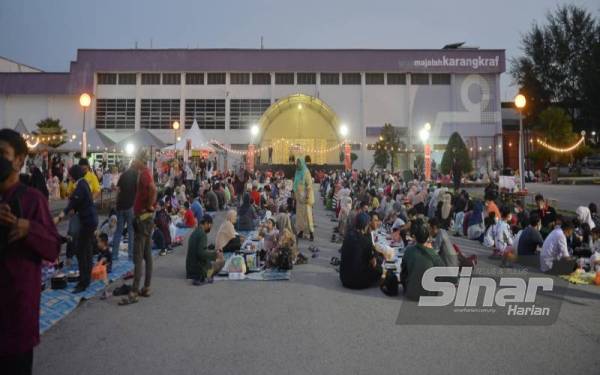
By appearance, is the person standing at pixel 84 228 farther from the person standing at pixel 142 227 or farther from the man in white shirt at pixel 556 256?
the man in white shirt at pixel 556 256

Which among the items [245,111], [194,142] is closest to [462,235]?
[194,142]

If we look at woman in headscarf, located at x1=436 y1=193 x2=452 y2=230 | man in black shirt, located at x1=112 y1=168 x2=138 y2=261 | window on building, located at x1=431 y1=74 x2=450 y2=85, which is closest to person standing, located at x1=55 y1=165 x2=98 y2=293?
man in black shirt, located at x1=112 y1=168 x2=138 y2=261

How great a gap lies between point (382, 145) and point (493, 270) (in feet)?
84.0

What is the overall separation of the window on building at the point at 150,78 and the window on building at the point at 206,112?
3.51m

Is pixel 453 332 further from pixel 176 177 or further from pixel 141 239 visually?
pixel 176 177

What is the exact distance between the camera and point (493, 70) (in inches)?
1393

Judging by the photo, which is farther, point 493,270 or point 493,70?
point 493,70

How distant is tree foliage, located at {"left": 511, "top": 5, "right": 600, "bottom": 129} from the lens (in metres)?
37.5

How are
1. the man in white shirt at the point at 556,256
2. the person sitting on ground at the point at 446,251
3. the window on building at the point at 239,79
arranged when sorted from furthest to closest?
the window on building at the point at 239,79, the man in white shirt at the point at 556,256, the person sitting on ground at the point at 446,251

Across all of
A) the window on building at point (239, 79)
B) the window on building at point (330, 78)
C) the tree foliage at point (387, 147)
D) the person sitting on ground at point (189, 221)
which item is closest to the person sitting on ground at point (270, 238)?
the person sitting on ground at point (189, 221)

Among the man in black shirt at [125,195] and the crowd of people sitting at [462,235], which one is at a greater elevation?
the man in black shirt at [125,195]

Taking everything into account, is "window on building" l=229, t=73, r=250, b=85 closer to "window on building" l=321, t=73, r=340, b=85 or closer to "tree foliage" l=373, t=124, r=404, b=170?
"window on building" l=321, t=73, r=340, b=85

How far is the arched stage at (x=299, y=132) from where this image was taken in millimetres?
34062

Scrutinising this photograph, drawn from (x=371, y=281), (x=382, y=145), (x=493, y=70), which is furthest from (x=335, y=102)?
(x=371, y=281)
